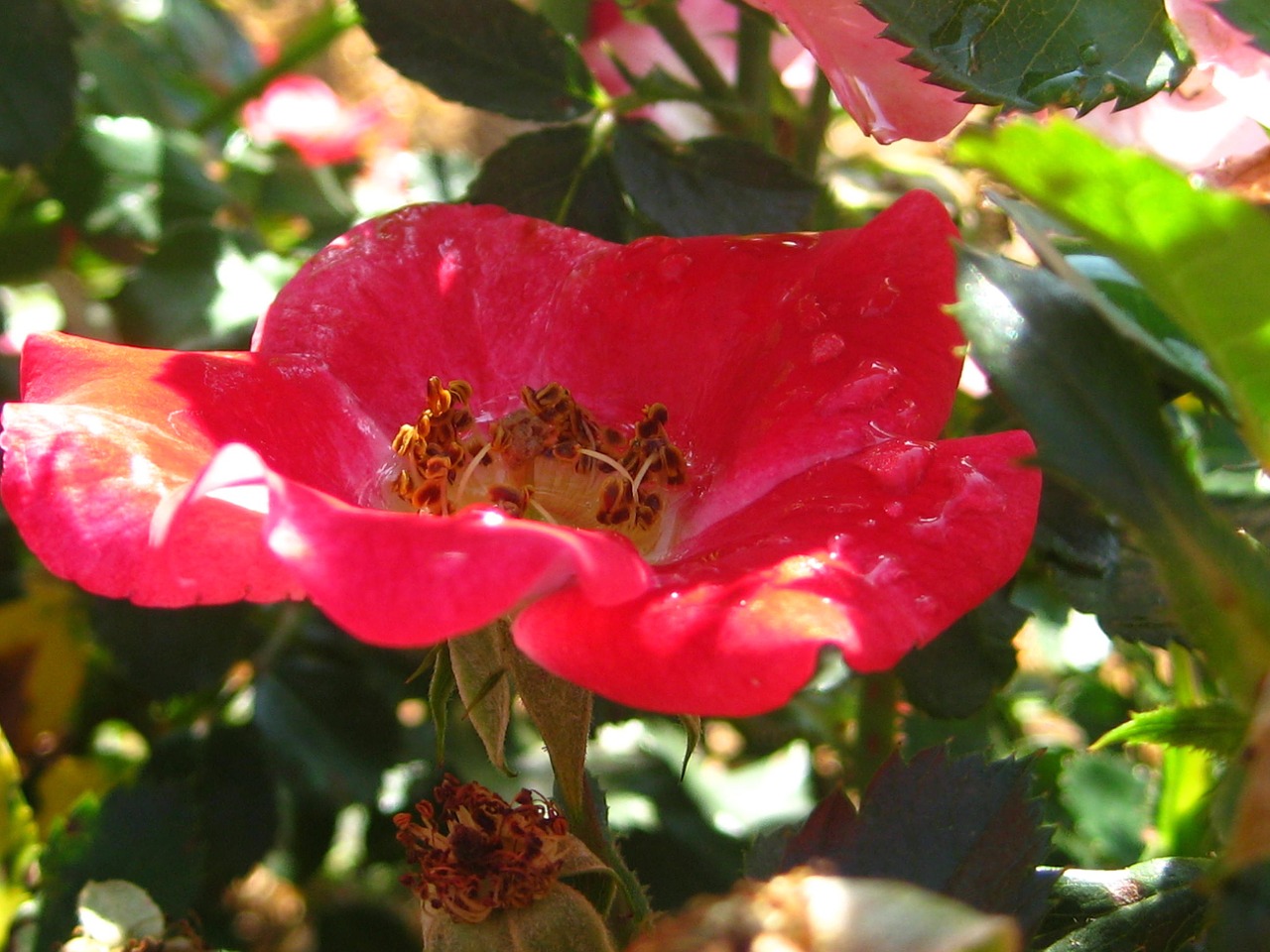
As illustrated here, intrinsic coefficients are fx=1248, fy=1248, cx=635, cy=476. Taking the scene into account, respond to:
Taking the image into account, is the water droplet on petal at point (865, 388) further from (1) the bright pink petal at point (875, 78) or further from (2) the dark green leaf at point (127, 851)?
(2) the dark green leaf at point (127, 851)

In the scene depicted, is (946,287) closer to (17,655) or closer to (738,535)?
(738,535)

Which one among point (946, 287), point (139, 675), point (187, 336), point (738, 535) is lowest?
point (139, 675)

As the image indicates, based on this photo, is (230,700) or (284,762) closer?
(284,762)

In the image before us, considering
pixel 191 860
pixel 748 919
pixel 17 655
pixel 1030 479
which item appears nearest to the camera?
pixel 748 919

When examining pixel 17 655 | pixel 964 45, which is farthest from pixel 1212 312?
pixel 17 655

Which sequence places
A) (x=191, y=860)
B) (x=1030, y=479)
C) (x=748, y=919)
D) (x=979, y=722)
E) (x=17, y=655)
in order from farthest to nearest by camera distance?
1. (x=17, y=655)
2. (x=979, y=722)
3. (x=191, y=860)
4. (x=1030, y=479)
5. (x=748, y=919)

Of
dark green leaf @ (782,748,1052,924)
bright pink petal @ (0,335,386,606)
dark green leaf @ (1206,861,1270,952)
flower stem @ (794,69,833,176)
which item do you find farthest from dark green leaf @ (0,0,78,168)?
dark green leaf @ (1206,861,1270,952)

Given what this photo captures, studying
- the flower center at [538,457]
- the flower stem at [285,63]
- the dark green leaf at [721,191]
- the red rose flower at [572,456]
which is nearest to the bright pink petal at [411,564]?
the red rose flower at [572,456]
